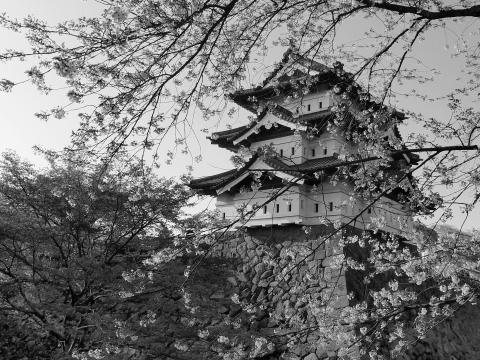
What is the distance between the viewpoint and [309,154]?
13.7m

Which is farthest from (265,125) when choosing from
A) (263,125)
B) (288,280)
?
(288,280)

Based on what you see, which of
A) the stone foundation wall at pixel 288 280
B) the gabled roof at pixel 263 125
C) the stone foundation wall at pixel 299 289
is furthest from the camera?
the gabled roof at pixel 263 125

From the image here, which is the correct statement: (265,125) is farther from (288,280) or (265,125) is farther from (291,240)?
(288,280)

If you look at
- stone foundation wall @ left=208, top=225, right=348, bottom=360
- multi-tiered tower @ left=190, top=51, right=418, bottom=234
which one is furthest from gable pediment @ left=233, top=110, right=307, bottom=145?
stone foundation wall @ left=208, top=225, right=348, bottom=360

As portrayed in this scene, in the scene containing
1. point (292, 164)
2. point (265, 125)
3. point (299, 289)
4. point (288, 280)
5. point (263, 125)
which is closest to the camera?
point (299, 289)

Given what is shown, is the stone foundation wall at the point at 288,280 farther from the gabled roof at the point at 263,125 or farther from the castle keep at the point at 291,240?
the gabled roof at the point at 263,125

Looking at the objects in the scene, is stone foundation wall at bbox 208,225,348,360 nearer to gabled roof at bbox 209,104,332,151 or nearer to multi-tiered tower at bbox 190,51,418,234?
multi-tiered tower at bbox 190,51,418,234

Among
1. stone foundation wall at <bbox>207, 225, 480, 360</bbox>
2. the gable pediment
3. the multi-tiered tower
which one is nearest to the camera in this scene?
stone foundation wall at <bbox>207, 225, 480, 360</bbox>

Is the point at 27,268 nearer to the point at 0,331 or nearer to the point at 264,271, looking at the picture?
the point at 0,331

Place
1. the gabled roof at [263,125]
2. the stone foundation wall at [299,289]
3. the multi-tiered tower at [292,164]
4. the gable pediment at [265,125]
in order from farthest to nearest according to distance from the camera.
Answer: the gable pediment at [265,125] < the gabled roof at [263,125] < the multi-tiered tower at [292,164] < the stone foundation wall at [299,289]

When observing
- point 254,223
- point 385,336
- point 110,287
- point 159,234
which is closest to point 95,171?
point 159,234

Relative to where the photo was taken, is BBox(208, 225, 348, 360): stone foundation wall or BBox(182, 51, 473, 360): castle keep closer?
BBox(208, 225, 348, 360): stone foundation wall

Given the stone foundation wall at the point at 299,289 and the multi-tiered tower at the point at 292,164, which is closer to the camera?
the stone foundation wall at the point at 299,289

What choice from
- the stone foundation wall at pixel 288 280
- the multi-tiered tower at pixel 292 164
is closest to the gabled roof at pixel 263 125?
the multi-tiered tower at pixel 292 164
